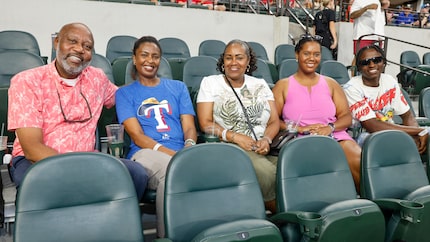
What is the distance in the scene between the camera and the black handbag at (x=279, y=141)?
2.11 meters

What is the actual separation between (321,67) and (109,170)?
2.82m

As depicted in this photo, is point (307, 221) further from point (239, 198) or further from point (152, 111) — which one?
point (152, 111)

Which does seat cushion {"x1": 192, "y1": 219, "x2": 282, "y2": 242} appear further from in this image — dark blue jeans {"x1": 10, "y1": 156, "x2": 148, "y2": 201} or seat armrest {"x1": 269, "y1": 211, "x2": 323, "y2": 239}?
dark blue jeans {"x1": 10, "y1": 156, "x2": 148, "y2": 201}

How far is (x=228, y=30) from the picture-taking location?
19.3 feet

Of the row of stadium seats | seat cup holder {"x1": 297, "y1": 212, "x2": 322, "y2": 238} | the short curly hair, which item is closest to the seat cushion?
the row of stadium seats

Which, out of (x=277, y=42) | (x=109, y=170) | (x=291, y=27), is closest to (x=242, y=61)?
(x=109, y=170)

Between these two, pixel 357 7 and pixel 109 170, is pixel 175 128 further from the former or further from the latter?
pixel 357 7

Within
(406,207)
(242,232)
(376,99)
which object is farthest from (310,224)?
(376,99)

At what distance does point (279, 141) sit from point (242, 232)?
90 cm

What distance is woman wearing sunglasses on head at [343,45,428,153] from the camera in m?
2.46

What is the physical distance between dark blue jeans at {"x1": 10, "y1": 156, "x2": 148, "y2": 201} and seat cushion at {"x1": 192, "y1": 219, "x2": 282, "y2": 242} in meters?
0.49

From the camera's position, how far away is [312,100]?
2371mm

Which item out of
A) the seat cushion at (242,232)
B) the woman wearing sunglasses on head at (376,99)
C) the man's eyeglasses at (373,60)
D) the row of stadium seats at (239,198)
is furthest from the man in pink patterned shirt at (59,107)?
the man's eyeglasses at (373,60)

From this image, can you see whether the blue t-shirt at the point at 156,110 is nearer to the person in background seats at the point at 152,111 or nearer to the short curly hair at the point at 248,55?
the person in background seats at the point at 152,111
